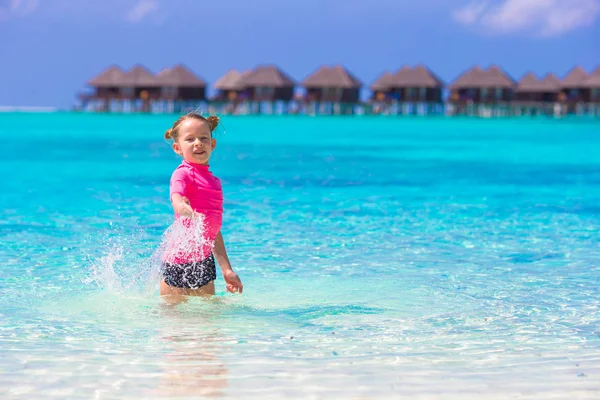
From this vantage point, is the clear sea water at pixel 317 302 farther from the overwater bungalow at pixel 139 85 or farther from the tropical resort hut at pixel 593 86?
the overwater bungalow at pixel 139 85

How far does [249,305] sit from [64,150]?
95.1 ft

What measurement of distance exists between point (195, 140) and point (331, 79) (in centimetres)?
8995

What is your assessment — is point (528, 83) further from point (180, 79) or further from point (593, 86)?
point (180, 79)

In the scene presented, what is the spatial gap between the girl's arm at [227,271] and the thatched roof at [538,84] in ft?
304

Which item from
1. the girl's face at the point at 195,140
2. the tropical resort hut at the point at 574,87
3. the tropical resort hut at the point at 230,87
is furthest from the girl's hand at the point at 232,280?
the tropical resort hut at the point at 230,87

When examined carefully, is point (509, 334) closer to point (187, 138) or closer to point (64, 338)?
point (187, 138)

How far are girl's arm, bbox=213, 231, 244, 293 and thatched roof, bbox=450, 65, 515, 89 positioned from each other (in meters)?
88.7

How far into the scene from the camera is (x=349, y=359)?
5062 millimetres

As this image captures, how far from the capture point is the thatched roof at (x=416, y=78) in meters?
94.2

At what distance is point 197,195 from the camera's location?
5.39m

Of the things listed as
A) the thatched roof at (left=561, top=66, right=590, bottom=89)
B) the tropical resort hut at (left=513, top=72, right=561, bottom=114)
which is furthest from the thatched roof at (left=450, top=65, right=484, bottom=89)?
the thatched roof at (left=561, top=66, right=590, bottom=89)

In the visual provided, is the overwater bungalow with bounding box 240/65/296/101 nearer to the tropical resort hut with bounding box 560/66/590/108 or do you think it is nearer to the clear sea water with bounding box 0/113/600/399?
the tropical resort hut with bounding box 560/66/590/108

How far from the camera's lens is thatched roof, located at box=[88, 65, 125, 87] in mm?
98188

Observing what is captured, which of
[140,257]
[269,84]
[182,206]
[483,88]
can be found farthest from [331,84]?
[182,206]
